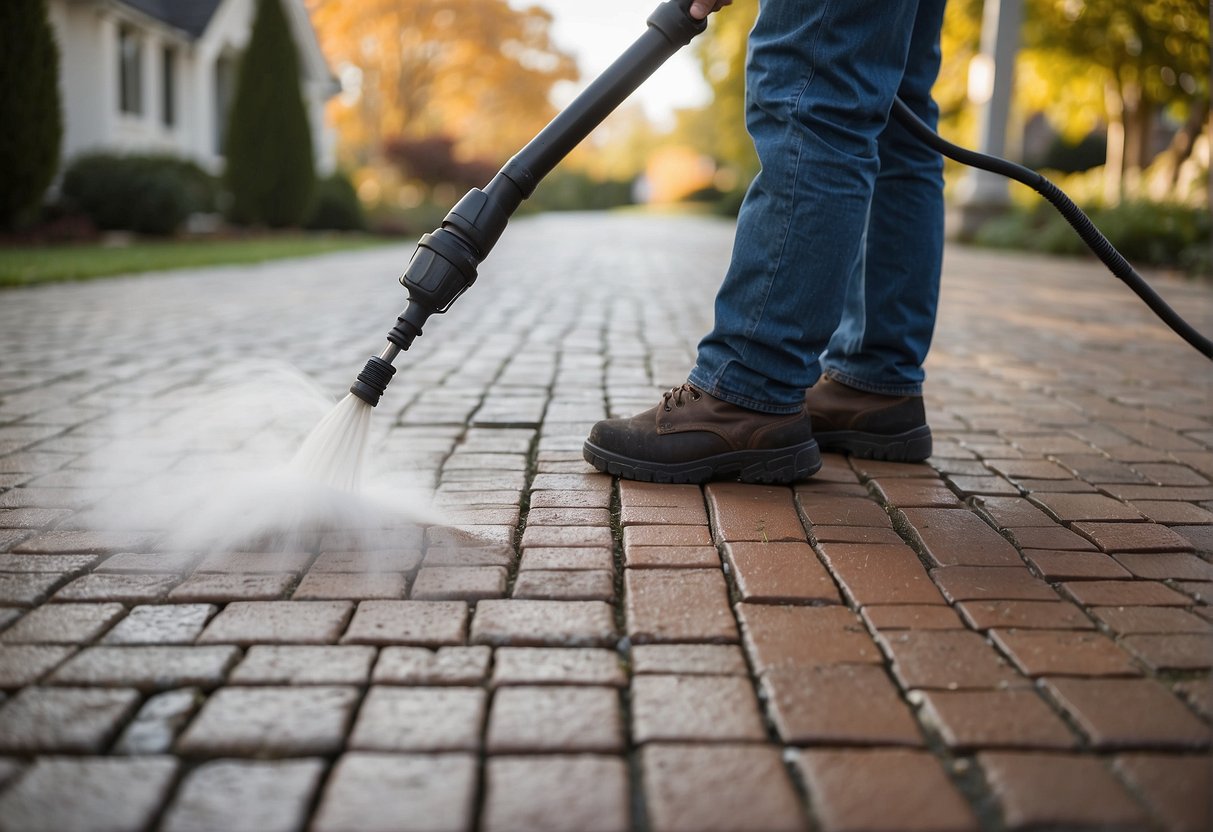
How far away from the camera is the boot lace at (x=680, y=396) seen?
7.58ft

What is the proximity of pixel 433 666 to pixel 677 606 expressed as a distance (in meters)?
0.40

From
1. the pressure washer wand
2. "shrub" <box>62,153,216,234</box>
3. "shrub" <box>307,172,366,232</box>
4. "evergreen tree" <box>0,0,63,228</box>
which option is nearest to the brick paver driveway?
the pressure washer wand

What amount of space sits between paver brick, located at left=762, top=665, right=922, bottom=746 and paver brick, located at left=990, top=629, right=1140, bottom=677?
0.21 meters

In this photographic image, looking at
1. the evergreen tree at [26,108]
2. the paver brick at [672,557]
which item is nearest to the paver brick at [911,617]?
the paver brick at [672,557]

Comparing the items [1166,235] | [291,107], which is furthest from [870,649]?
[291,107]

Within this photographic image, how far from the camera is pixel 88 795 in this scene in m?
1.08

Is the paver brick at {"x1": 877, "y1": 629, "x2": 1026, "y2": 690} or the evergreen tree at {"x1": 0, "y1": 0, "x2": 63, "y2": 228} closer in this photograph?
the paver brick at {"x1": 877, "y1": 629, "x2": 1026, "y2": 690}

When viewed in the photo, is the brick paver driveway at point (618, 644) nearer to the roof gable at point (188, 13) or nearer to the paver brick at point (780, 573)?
the paver brick at point (780, 573)

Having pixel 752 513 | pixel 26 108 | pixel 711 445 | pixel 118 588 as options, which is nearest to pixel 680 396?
pixel 711 445

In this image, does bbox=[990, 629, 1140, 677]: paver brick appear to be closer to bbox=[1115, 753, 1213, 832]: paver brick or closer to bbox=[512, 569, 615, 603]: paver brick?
bbox=[1115, 753, 1213, 832]: paver brick

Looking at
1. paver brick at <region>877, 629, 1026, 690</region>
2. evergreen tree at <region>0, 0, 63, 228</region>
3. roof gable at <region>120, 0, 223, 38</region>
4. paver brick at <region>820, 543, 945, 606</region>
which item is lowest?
paver brick at <region>877, 629, 1026, 690</region>

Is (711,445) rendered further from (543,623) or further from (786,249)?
(543,623)

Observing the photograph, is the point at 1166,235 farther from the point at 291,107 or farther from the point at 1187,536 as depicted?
the point at 291,107

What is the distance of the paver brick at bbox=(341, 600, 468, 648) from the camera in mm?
1473
